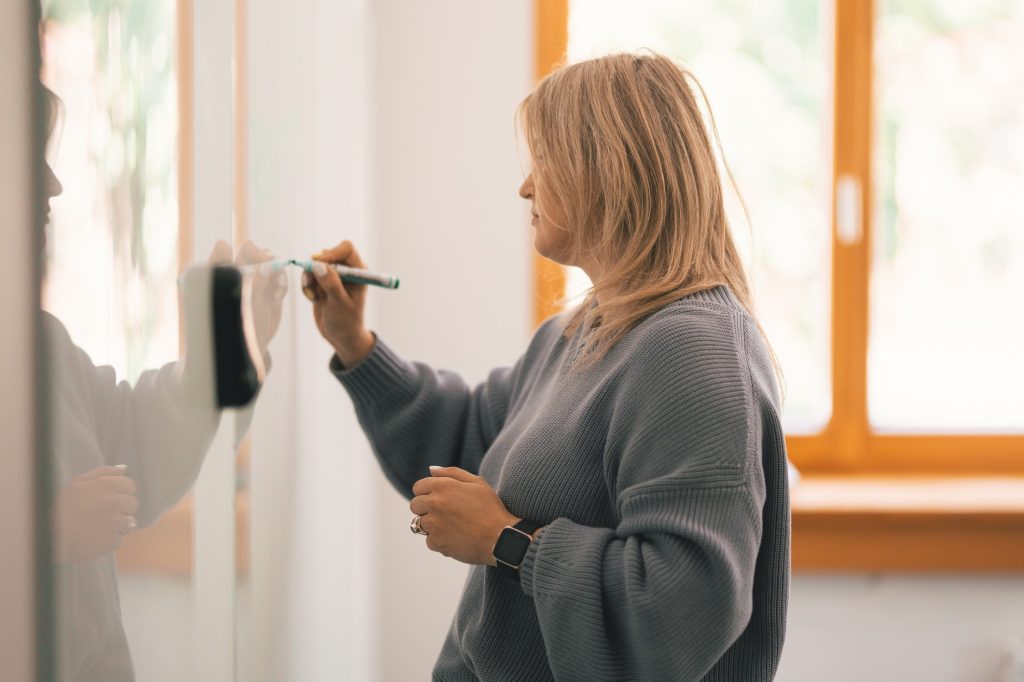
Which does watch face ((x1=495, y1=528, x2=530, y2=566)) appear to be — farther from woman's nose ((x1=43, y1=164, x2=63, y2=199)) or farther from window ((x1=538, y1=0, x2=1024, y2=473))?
window ((x1=538, y1=0, x2=1024, y2=473))

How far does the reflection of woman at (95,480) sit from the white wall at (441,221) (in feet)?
4.92

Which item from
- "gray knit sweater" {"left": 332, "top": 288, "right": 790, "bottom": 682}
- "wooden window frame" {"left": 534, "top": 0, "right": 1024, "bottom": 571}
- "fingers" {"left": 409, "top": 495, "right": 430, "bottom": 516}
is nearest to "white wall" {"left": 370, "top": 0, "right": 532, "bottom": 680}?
"wooden window frame" {"left": 534, "top": 0, "right": 1024, "bottom": 571}

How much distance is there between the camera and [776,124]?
2088 millimetres

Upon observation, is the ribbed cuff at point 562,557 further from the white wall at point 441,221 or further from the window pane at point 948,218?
the window pane at point 948,218

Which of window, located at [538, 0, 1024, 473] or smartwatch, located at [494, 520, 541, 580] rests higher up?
window, located at [538, 0, 1024, 473]

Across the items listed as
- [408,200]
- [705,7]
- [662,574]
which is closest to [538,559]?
[662,574]

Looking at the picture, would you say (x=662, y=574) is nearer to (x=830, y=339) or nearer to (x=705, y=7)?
(x=830, y=339)

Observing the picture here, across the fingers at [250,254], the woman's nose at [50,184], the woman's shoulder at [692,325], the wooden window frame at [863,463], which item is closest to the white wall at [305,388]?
the fingers at [250,254]

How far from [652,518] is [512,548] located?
133 millimetres

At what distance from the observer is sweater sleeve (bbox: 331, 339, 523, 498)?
114 cm

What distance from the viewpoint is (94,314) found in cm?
33

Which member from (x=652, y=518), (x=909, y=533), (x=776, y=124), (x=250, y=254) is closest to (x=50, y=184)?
(x=250, y=254)

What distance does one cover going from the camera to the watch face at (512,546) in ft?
2.62

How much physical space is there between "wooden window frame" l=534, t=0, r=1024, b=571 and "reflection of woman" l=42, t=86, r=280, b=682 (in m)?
1.42
